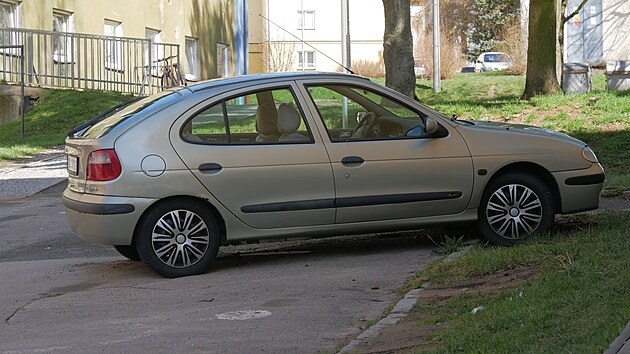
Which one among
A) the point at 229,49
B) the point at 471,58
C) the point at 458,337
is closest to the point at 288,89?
the point at 458,337

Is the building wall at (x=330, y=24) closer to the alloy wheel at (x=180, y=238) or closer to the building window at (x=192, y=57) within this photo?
the building window at (x=192, y=57)

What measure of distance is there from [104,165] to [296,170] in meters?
1.49

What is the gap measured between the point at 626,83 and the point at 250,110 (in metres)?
20.4

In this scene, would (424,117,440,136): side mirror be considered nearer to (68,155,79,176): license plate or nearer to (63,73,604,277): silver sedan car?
(63,73,604,277): silver sedan car

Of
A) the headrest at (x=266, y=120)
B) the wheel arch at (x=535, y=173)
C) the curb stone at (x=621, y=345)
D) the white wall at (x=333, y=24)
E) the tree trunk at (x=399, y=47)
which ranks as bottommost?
the curb stone at (x=621, y=345)

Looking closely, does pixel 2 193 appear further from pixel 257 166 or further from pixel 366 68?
pixel 366 68

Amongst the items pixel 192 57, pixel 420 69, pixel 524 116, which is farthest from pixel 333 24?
pixel 524 116

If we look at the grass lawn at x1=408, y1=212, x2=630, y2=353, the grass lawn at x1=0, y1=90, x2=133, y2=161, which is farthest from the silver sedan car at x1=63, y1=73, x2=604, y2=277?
the grass lawn at x1=0, y1=90, x2=133, y2=161

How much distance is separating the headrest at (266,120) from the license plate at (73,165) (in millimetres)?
1464

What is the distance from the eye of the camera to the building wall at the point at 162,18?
92.9 ft

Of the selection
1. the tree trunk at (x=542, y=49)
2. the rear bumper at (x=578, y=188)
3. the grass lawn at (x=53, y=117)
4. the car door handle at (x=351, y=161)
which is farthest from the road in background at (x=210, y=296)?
the tree trunk at (x=542, y=49)

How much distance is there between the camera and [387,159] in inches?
354

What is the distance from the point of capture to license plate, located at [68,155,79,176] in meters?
8.79

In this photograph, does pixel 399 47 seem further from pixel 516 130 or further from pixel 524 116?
pixel 516 130
